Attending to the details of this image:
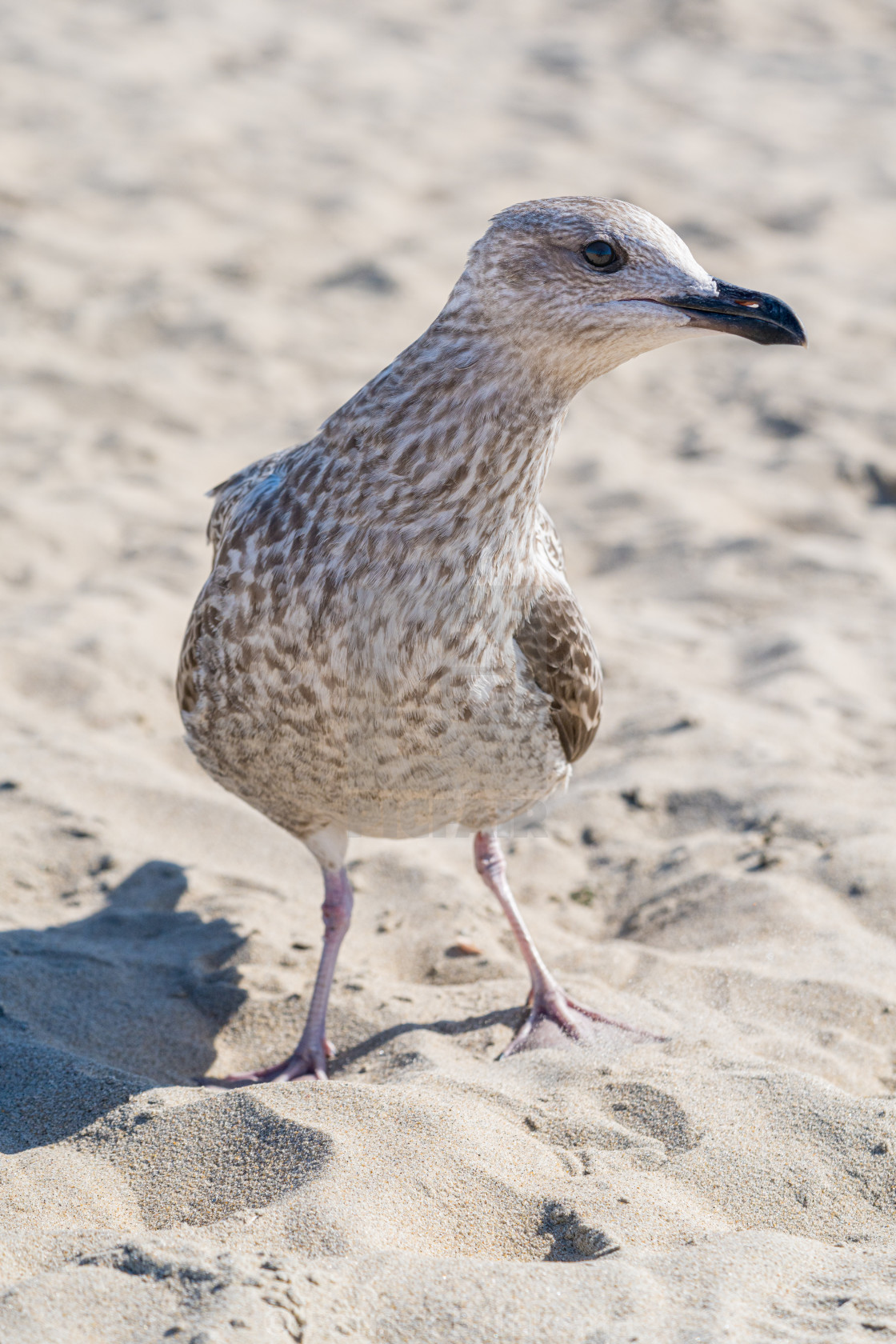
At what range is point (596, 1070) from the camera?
11.4 feet

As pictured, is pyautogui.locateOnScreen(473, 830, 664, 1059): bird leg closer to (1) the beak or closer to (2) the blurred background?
(2) the blurred background

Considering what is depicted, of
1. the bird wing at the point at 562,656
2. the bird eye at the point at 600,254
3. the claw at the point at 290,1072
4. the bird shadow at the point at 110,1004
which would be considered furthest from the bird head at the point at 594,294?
the bird shadow at the point at 110,1004

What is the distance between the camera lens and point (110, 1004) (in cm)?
382

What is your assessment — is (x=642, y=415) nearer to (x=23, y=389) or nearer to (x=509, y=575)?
(x=23, y=389)

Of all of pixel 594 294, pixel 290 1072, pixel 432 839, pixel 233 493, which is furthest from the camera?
pixel 432 839

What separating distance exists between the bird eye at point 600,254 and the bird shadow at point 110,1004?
7.37 feet

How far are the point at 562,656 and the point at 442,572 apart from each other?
520 mm

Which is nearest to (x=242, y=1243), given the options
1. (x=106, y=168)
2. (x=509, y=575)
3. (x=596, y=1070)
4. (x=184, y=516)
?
(x=596, y=1070)

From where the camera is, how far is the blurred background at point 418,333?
4863 mm

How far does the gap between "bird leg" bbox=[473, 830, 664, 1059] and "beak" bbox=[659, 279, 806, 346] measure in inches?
69.0

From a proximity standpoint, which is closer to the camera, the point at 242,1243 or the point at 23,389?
the point at 242,1243

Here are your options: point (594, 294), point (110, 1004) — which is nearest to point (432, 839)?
point (110, 1004)

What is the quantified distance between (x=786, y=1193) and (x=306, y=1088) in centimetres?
111

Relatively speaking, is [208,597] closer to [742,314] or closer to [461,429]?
[461,429]
